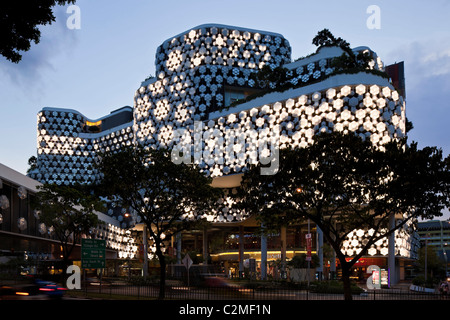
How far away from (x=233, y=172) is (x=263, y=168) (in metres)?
40.0

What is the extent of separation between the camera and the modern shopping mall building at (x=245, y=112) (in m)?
65.2

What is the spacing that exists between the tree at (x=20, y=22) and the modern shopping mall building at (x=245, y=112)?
4069cm

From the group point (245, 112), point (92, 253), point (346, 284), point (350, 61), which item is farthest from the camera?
point (245, 112)

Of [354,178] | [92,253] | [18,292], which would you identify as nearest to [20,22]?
[18,292]

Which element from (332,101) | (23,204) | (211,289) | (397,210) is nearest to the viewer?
(397,210)

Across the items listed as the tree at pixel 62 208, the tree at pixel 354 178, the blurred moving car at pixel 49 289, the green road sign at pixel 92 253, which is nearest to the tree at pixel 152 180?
the green road sign at pixel 92 253

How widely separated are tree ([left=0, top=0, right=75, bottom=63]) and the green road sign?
18143 mm

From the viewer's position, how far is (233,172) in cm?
7300

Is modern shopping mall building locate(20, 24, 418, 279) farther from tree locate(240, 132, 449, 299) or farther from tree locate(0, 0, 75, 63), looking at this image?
tree locate(0, 0, 75, 63)

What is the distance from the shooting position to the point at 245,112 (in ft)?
243

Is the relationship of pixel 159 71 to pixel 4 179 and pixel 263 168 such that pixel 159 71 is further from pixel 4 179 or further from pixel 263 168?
pixel 263 168

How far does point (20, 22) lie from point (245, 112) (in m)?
58.8

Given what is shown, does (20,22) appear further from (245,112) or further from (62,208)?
(245,112)

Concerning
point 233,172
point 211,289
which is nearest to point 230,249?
point 233,172
